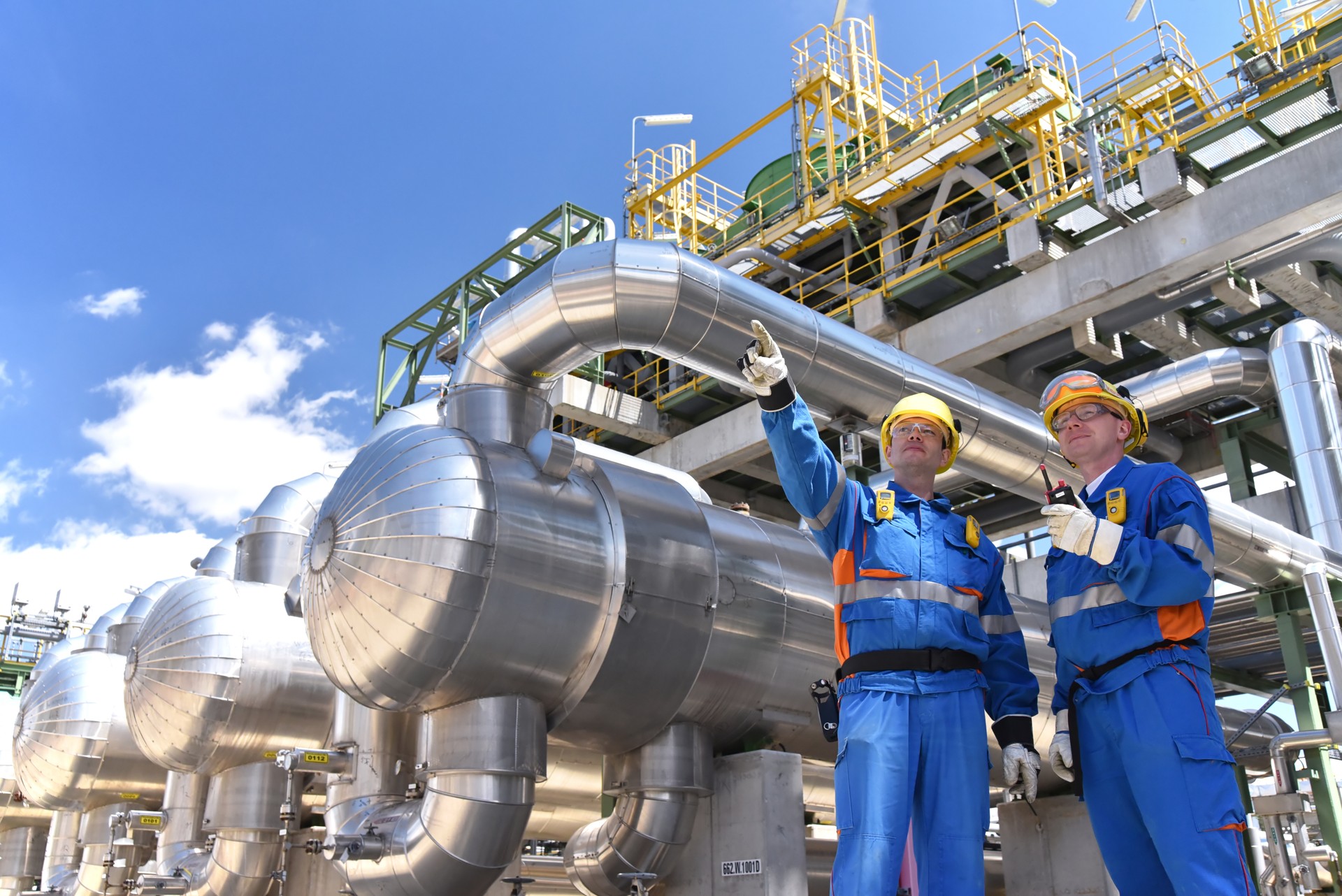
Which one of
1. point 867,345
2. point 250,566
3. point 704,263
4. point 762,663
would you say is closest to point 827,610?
point 762,663

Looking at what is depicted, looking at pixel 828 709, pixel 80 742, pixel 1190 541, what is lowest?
pixel 828 709

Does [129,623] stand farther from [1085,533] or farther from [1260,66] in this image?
[1260,66]

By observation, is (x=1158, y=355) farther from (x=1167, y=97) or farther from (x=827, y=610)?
(x=827, y=610)

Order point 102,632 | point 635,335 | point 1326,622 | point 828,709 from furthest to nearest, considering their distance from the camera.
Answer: point 102,632 → point 1326,622 → point 635,335 → point 828,709

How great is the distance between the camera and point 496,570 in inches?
224

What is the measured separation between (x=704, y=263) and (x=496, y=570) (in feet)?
8.31

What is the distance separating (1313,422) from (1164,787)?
31.9ft

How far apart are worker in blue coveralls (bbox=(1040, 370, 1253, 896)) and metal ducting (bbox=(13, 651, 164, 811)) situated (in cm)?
1094

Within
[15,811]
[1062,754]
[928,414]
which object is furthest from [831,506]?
[15,811]

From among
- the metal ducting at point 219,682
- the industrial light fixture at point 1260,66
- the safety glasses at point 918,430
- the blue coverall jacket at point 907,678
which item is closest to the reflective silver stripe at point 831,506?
the blue coverall jacket at point 907,678

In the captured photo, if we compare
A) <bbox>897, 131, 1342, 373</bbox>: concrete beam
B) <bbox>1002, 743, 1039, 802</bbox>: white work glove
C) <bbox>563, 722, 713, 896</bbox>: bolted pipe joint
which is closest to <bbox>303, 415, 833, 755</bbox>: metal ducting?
<bbox>563, 722, 713, 896</bbox>: bolted pipe joint

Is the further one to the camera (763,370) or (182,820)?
(182,820)

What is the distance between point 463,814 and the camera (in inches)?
223

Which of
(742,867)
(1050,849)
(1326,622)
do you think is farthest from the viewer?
(1326,622)
